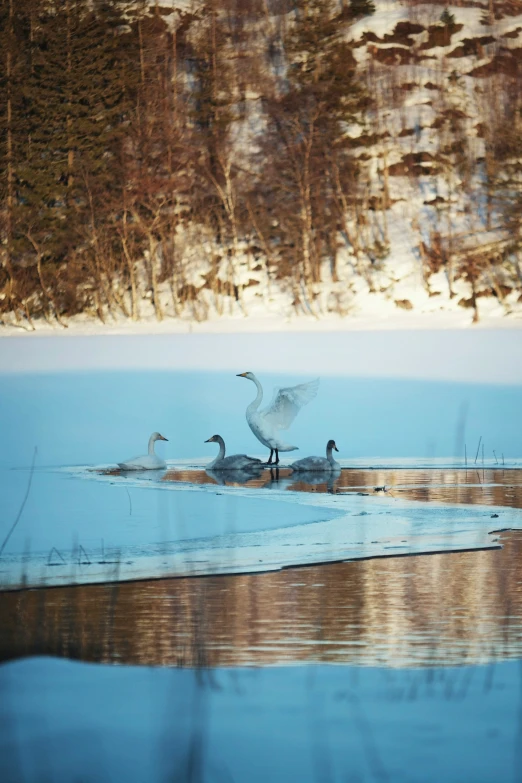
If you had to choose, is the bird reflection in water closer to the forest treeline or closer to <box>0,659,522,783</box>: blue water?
<box>0,659,522,783</box>: blue water

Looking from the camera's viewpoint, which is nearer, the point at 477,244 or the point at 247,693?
the point at 247,693

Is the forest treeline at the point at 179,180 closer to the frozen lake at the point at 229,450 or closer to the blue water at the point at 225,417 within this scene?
the frozen lake at the point at 229,450

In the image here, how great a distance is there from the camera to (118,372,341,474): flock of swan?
11211mm

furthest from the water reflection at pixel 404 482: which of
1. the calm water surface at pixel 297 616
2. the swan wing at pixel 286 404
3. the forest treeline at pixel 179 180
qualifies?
the forest treeline at pixel 179 180

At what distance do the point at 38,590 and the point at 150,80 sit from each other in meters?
35.3

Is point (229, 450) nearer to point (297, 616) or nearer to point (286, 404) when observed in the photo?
point (286, 404)

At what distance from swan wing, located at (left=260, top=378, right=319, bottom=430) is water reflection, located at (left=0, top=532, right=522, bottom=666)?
20.6 feet

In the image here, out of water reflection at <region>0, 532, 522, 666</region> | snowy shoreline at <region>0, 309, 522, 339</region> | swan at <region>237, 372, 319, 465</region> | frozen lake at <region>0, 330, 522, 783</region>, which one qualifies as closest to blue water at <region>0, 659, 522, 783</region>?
frozen lake at <region>0, 330, 522, 783</region>

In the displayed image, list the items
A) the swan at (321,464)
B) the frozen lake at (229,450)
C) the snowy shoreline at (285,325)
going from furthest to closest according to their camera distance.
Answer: the snowy shoreline at (285,325), the swan at (321,464), the frozen lake at (229,450)

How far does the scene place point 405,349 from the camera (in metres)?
23.4

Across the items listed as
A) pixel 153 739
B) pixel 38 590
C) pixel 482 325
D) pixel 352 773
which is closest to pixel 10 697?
pixel 153 739

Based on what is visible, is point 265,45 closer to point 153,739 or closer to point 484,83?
point 484,83

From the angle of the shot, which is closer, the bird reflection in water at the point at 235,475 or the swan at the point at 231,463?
the bird reflection in water at the point at 235,475

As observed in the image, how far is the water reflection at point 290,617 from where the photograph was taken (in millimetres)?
4520
